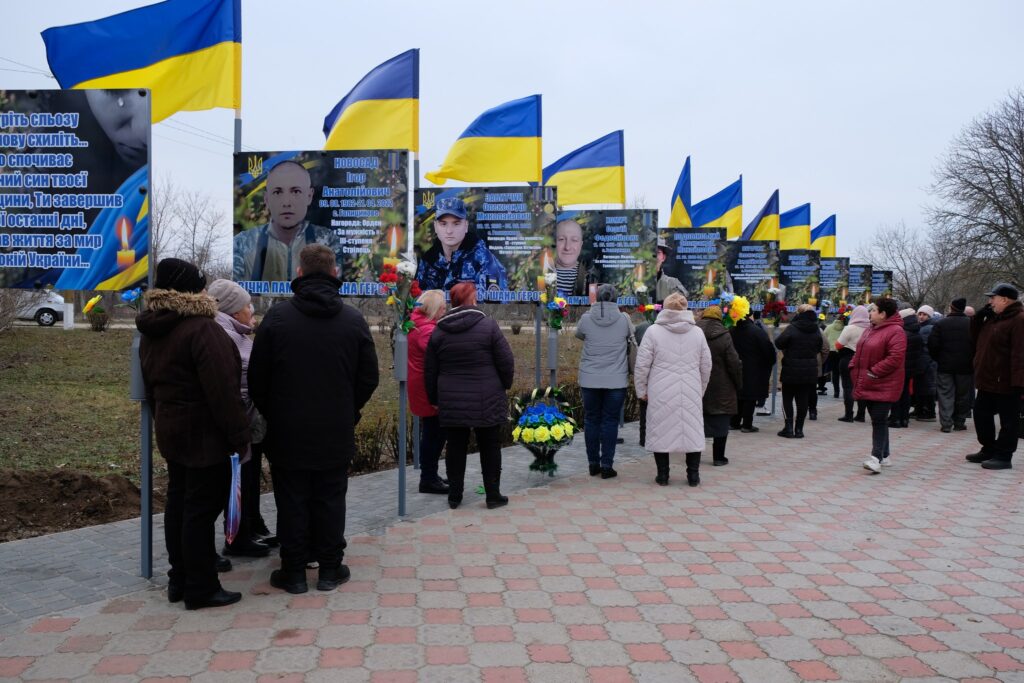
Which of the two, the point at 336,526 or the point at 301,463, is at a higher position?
the point at 301,463

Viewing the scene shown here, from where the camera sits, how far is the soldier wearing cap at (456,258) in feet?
30.2

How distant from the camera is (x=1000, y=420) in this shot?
27.7ft

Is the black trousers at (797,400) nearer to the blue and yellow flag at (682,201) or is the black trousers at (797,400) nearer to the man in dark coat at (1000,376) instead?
the man in dark coat at (1000,376)

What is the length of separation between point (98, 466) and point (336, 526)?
4572 millimetres

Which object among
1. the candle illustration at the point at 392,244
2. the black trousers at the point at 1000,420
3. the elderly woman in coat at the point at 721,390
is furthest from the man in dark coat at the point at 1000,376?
the candle illustration at the point at 392,244

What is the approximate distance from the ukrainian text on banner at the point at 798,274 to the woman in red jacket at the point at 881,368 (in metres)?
9.27

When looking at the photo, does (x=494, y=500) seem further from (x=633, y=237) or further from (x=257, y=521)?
(x=633, y=237)

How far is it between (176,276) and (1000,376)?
8.29 metres

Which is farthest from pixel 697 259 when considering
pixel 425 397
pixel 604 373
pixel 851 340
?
pixel 425 397

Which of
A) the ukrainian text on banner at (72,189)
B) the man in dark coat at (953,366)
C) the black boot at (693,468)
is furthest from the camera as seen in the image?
the man in dark coat at (953,366)

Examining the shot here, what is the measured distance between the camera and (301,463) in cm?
437

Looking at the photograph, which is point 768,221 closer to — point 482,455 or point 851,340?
point 851,340

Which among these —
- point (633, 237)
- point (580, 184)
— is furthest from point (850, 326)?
point (580, 184)

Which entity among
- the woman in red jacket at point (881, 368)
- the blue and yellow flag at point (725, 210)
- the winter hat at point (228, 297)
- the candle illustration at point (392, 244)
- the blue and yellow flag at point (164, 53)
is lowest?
the woman in red jacket at point (881, 368)
